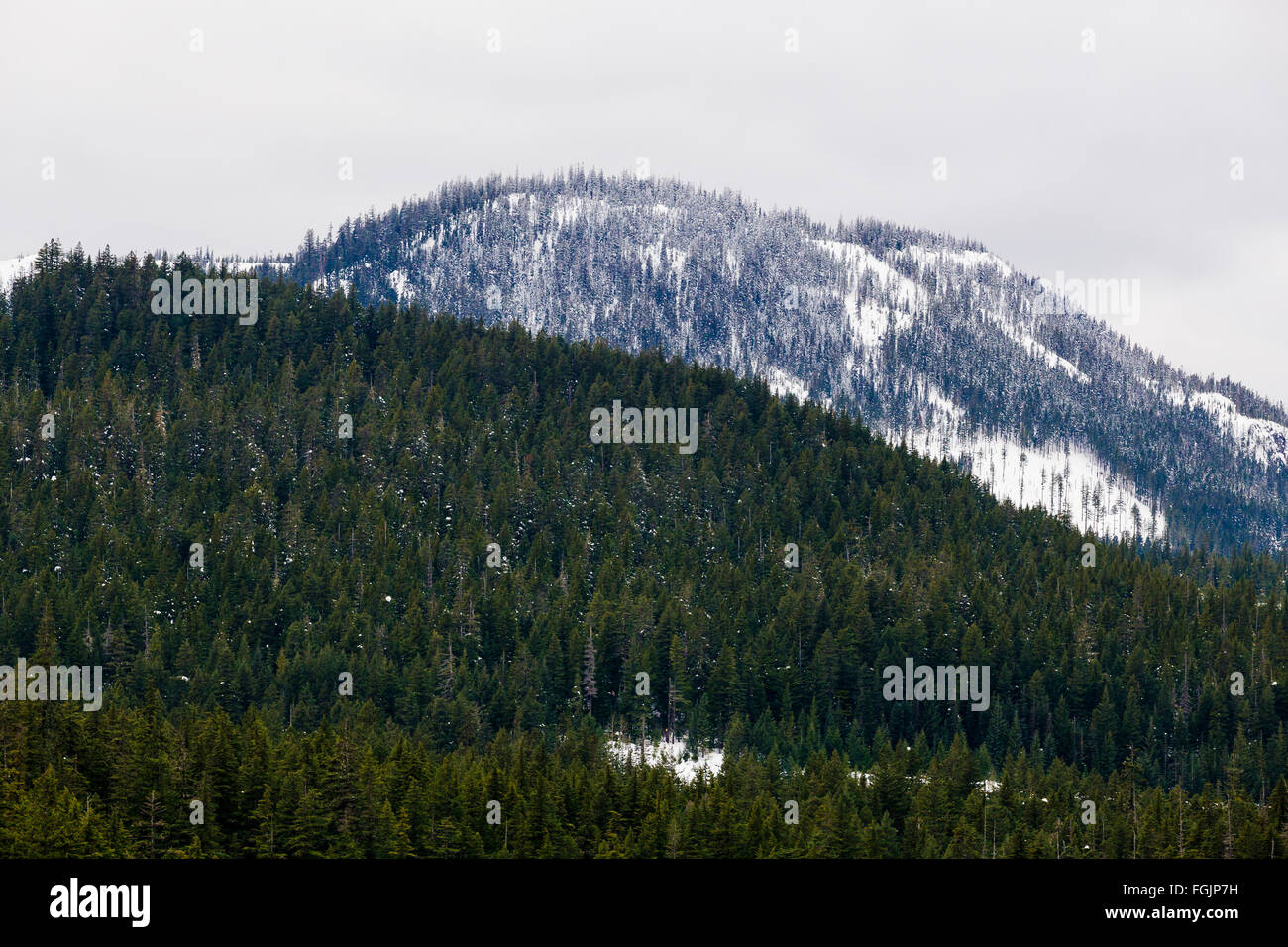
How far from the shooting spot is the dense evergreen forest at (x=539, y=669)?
94.9m

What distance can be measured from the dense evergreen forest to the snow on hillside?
241 centimetres

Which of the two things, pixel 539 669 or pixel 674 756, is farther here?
pixel 539 669

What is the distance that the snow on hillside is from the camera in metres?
134

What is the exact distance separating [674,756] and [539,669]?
1657 cm

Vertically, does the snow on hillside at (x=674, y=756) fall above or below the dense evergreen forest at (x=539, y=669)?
below

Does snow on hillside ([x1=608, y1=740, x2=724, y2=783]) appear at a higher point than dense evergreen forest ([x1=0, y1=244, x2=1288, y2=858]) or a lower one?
lower

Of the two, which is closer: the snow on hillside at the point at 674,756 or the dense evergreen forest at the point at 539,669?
the dense evergreen forest at the point at 539,669

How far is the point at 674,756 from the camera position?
13975 centimetres

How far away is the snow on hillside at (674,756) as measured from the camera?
13400 cm

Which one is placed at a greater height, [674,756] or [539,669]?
[539,669]

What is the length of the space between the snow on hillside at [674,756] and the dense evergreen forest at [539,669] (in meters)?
2.41

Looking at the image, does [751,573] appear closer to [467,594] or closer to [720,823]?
[467,594]
